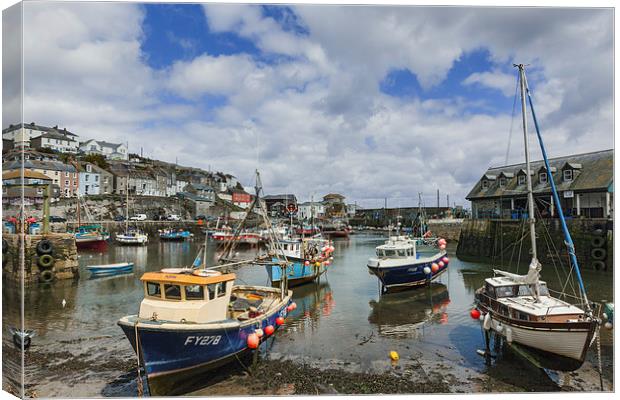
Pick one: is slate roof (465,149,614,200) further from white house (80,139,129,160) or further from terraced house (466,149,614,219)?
white house (80,139,129,160)

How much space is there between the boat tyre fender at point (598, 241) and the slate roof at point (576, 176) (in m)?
3.91

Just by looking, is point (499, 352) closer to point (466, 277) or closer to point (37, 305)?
point (466, 277)

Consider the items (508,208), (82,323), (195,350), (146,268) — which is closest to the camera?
(195,350)

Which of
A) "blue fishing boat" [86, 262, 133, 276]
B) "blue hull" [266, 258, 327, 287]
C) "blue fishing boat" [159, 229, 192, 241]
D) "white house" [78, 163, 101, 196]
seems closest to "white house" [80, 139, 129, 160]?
"white house" [78, 163, 101, 196]

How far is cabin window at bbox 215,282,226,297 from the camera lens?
1049 centimetres

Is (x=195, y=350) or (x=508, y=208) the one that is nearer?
(x=195, y=350)

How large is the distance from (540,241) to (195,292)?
2945cm

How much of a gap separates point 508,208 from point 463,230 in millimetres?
4626

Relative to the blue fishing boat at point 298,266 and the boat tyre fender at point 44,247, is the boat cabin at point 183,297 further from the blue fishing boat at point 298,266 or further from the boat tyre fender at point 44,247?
the boat tyre fender at point 44,247

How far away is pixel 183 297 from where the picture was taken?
394 inches

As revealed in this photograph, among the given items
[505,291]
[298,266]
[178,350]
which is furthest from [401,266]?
[178,350]

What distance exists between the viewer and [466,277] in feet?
90.2

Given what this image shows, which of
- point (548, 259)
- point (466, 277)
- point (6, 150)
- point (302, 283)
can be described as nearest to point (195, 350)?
point (6, 150)

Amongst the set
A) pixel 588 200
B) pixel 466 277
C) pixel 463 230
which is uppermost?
pixel 588 200
